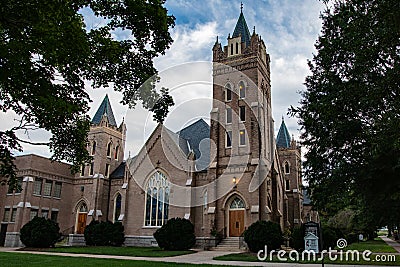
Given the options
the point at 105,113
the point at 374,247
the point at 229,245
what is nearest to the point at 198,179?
the point at 229,245

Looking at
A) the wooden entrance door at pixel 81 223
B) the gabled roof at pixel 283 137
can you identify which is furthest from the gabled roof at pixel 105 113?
the gabled roof at pixel 283 137

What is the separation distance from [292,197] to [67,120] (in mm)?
36468

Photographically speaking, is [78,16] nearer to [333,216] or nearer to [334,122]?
[334,122]

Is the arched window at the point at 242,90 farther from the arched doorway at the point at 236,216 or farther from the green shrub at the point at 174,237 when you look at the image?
the green shrub at the point at 174,237

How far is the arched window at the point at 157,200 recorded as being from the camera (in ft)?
108

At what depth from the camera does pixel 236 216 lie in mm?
29625

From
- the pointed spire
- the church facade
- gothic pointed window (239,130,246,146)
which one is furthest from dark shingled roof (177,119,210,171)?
the pointed spire

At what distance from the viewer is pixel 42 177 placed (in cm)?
3666

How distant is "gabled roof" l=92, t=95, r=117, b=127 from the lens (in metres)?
43.8

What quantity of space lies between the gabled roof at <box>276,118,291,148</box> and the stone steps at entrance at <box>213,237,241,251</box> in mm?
21329

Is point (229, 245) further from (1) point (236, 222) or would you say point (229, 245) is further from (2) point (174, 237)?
(2) point (174, 237)

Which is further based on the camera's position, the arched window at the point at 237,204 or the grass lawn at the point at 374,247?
the arched window at the point at 237,204

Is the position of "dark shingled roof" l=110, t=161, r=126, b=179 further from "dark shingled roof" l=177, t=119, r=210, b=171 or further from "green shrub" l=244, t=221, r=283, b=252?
"green shrub" l=244, t=221, r=283, b=252

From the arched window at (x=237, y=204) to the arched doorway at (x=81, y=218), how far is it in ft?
57.4
